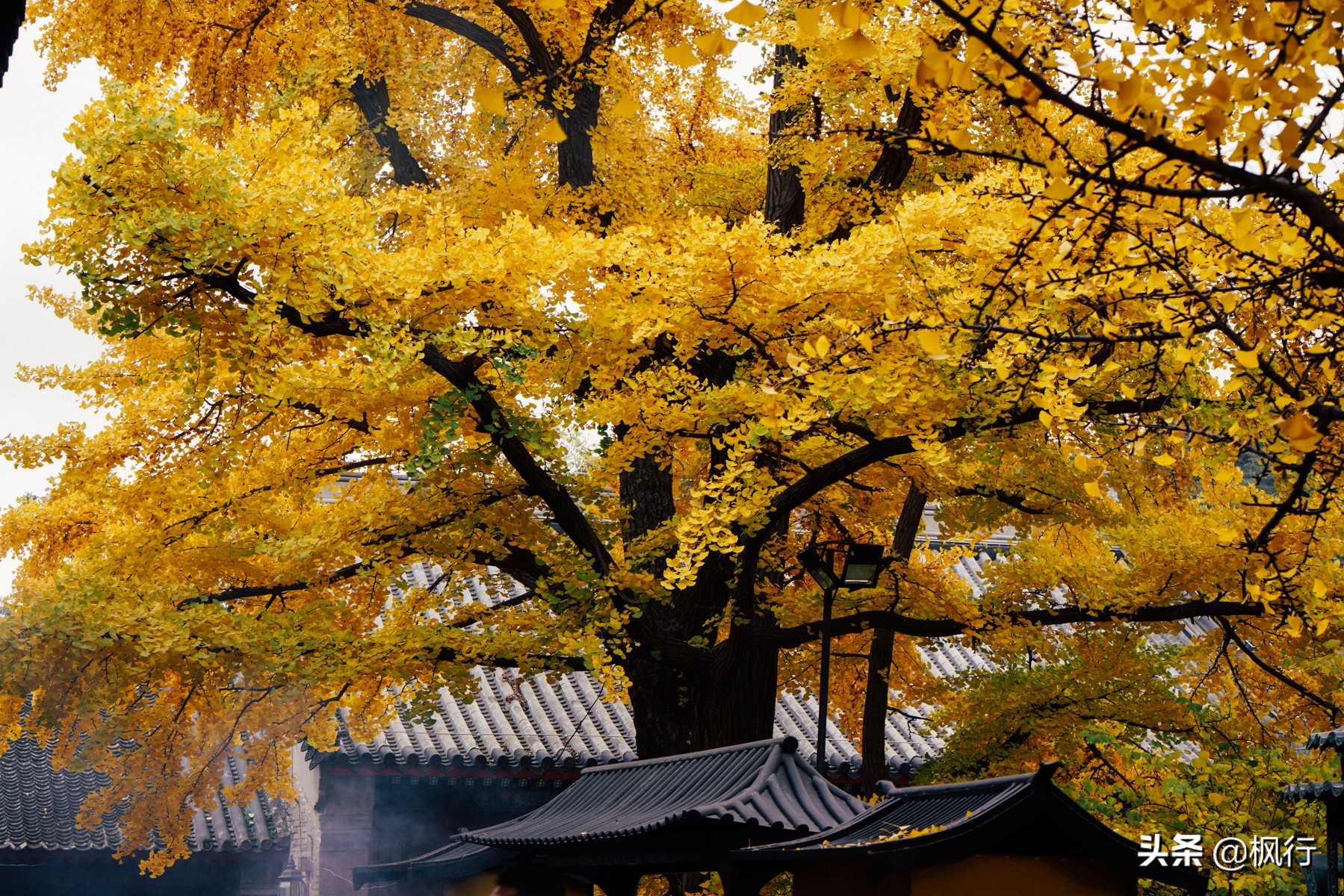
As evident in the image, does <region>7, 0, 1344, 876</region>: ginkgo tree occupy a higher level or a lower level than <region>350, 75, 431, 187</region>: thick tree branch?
lower

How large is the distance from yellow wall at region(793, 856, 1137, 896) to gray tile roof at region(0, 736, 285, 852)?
9.04m

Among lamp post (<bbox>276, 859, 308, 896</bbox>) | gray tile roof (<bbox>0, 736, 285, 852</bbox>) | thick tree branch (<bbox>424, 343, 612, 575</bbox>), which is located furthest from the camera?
lamp post (<bbox>276, 859, 308, 896</bbox>)

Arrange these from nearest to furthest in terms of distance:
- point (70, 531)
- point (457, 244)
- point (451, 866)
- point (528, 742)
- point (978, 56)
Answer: point (978, 56) → point (457, 244) → point (451, 866) → point (70, 531) → point (528, 742)

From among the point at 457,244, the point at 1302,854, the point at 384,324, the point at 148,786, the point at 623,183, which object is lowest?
the point at 1302,854

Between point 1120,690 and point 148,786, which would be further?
point 148,786

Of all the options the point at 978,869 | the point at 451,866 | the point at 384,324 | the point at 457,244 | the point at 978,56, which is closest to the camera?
the point at 978,56

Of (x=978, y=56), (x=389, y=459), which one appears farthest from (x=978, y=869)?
(x=389, y=459)

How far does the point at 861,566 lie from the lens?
8.40 meters

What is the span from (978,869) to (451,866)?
15.8 ft

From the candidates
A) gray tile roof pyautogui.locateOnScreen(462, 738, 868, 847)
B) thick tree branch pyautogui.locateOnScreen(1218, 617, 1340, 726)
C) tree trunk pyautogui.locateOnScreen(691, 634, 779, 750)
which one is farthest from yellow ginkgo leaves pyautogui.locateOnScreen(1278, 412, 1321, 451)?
thick tree branch pyautogui.locateOnScreen(1218, 617, 1340, 726)

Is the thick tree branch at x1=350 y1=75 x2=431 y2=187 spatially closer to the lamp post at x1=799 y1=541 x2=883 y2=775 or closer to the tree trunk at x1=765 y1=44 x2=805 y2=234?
the tree trunk at x1=765 y1=44 x2=805 y2=234

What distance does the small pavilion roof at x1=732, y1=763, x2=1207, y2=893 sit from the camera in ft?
16.5

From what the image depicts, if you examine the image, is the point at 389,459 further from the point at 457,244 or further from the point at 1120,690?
the point at 1120,690

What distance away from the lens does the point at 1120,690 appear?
935 centimetres
